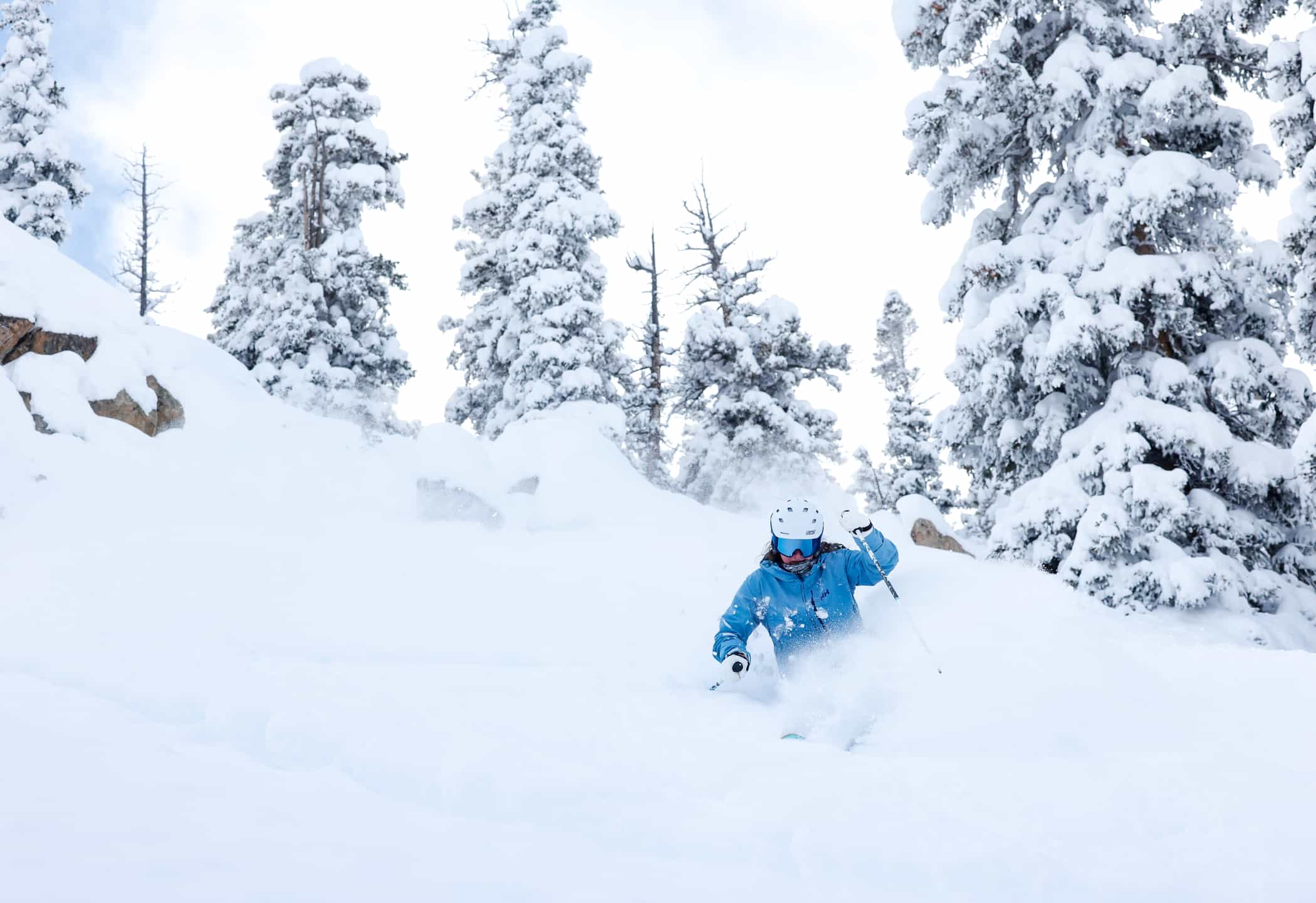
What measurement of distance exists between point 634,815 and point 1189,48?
440 inches

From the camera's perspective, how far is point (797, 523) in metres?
5.20

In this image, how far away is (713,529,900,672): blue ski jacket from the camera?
5156mm

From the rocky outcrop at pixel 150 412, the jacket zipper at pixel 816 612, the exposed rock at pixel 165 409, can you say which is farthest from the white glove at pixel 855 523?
the exposed rock at pixel 165 409

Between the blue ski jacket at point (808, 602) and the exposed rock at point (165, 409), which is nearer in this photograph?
the blue ski jacket at point (808, 602)

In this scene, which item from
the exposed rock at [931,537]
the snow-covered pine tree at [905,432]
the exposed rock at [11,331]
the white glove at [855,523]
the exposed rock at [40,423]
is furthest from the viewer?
the snow-covered pine tree at [905,432]

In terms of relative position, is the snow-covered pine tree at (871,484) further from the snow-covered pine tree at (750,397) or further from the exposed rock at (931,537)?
the exposed rock at (931,537)

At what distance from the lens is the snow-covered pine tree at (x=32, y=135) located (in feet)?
68.6

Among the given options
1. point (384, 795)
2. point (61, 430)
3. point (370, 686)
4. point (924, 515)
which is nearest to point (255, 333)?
point (61, 430)

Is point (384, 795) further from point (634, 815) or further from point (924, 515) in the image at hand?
point (924, 515)

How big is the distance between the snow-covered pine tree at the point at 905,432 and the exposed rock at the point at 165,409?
18.2m

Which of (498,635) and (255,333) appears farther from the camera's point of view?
(255,333)

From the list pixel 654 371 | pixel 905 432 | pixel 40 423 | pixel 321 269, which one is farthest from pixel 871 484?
pixel 40 423

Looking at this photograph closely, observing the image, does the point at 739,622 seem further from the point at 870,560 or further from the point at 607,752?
the point at 607,752

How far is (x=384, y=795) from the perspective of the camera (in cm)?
262
